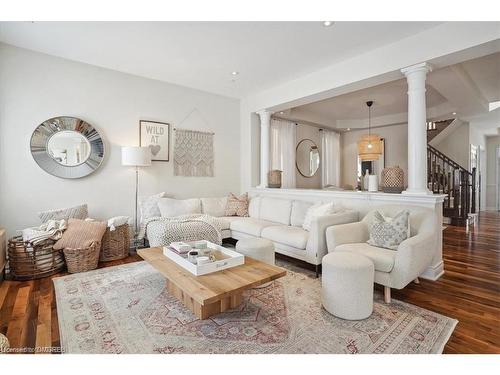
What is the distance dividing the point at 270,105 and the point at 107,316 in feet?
12.8

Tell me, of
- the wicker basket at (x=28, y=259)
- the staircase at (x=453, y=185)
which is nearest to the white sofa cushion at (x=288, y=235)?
the wicker basket at (x=28, y=259)

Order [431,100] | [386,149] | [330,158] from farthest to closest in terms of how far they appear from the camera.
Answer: [330,158]
[386,149]
[431,100]

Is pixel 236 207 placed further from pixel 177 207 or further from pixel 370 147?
pixel 370 147

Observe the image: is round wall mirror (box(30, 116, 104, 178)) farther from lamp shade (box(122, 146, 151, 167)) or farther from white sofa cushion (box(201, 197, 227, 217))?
white sofa cushion (box(201, 197, 227, 217))

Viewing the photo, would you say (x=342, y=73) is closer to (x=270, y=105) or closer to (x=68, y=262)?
(x=270, y=105)

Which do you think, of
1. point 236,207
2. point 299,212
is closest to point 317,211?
point 299,212

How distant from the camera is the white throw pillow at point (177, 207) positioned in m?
4.04

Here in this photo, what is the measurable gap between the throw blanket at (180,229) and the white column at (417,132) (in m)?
2.52

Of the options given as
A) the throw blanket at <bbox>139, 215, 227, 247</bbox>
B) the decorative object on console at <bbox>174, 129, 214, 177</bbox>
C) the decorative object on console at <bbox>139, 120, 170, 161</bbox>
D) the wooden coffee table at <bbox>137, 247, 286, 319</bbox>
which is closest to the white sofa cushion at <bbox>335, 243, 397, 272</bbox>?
the wooden coffee table at <bbox>137, 247, 286, 319</bbox>

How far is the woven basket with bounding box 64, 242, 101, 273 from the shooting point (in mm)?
3111

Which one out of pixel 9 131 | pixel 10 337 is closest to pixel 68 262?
pixel 10 337

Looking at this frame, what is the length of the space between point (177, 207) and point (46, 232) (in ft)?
5.39

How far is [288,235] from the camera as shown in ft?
10.8
